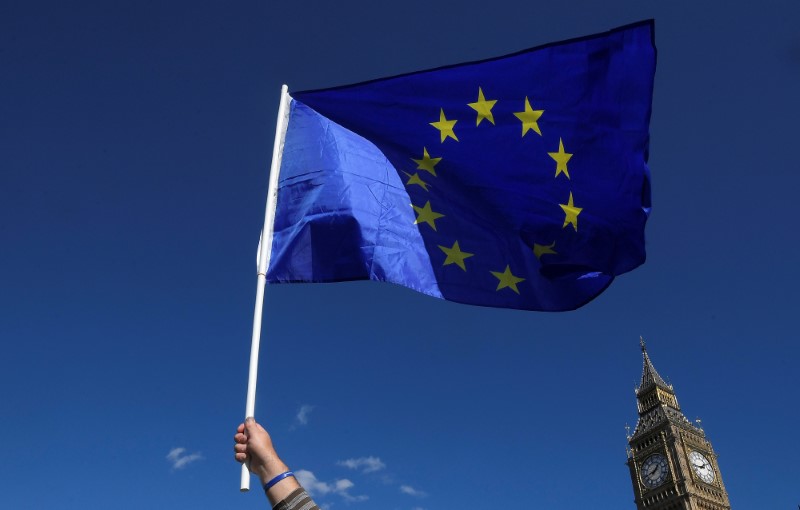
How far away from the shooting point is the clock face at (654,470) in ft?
243

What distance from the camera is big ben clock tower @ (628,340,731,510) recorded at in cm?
7119

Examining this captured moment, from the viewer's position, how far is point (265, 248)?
22.9 ft

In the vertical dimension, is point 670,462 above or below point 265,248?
above

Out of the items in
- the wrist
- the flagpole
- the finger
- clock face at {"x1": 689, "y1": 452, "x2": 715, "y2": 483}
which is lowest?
the wrist

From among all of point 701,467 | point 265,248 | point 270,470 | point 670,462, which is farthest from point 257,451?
point 701,467

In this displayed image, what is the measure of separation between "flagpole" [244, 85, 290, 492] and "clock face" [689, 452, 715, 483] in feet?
252

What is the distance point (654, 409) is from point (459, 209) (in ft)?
262

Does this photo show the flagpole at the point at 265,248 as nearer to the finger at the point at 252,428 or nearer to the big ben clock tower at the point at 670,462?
the finger at the point at 252,428

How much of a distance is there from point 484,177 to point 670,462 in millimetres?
74245

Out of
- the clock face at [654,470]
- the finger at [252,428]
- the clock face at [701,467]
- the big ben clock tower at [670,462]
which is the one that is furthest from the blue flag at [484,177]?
the clock face at [701,467]

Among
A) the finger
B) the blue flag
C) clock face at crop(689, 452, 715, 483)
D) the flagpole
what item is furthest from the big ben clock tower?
the finger

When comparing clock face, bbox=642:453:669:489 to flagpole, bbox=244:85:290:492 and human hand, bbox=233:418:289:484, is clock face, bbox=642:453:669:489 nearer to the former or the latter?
flagpole, bbox=244:85:290:492

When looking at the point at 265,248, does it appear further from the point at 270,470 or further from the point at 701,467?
the point at 701,467

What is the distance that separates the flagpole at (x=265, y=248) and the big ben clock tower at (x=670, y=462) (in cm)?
7310
